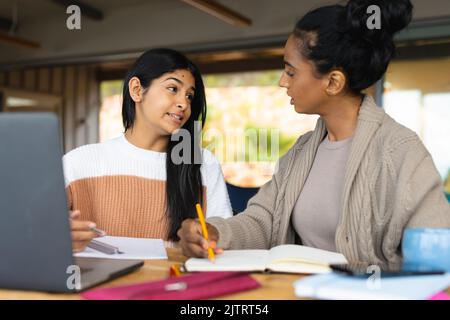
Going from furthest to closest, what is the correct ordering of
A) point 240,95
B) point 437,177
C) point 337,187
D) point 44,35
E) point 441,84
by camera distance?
point 240,95
point 44,35
point 441,84
point 337,187
point 437,177

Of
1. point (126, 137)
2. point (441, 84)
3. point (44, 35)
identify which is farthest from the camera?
point (44, 35)

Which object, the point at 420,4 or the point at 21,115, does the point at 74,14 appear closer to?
the point at 420,4

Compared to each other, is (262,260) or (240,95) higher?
(240,95)

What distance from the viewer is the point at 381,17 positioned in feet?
4.50

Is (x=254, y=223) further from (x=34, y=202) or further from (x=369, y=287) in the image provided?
(x=34, y=202)

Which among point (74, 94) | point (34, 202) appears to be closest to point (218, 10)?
point (34, 202)

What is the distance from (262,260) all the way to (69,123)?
7.02 metres

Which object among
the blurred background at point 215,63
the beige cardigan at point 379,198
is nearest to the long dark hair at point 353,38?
the beige cardigan at point 379,198

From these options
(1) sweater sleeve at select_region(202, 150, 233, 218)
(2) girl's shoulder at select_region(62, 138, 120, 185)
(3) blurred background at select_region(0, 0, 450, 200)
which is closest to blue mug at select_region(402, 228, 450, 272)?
(1) sweater sleeve at select_region(202, 150, 233, 218)

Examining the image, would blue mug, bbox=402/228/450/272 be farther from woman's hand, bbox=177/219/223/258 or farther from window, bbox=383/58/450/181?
window, bbox=383/58/450/181

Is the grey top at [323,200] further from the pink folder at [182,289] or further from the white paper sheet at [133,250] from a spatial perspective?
the pink folder at [182,289]

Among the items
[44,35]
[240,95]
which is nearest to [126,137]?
[44,35]

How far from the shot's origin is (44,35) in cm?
625
